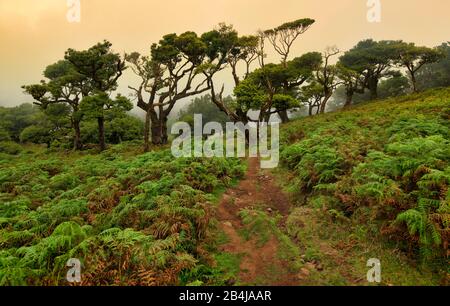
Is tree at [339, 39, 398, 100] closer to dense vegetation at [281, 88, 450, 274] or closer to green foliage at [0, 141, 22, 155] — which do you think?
dense vegetation at [281, 88, 450, 274]

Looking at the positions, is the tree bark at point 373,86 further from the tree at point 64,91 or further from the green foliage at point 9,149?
the green foliage at point 9,149

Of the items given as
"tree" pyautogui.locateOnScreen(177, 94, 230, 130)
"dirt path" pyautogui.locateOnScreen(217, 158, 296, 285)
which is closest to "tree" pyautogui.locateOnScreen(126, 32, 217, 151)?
"dirt path" pyautogui.locateOnScreen(217, 158, 296, 285)

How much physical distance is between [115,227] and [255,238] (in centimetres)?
405

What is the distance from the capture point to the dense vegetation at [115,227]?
6984 mm

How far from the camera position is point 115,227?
29.3 ft

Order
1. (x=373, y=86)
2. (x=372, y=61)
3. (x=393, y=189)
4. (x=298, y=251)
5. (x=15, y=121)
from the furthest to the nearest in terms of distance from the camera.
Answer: (x=15, y=121) < (x=373, y=86) < (x=372, y=61) < (x=393, y=189) < (x=298, y=251)

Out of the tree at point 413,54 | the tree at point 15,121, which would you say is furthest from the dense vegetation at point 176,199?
the tree at point 15,121

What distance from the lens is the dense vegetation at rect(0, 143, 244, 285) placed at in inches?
275

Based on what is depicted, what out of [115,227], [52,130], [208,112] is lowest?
[115,227]

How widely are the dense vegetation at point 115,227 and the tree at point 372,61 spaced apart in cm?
3396

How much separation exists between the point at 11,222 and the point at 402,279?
1156 cm

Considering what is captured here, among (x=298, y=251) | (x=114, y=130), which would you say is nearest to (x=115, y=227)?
(x=298, y=251)

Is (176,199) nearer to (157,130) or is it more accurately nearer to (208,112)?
(157,130)

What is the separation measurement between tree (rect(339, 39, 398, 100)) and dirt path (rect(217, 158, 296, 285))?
3248 cm
